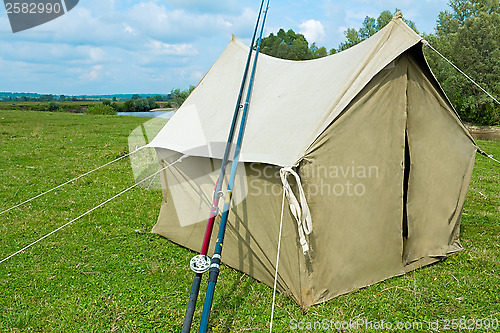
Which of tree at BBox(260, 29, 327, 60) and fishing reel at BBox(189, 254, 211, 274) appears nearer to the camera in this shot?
fishing reel at BBox(189, 254, 211, 274)

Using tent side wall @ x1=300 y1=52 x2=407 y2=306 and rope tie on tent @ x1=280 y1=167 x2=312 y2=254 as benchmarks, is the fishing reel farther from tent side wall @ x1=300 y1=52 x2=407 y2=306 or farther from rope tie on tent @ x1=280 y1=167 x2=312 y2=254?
tent side wall @ x1=300 y1=52 x2=407 y2=306

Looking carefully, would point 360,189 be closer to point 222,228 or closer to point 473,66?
point 222,228

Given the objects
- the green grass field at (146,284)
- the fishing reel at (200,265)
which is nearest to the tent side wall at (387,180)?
the green grass field at (146,284)

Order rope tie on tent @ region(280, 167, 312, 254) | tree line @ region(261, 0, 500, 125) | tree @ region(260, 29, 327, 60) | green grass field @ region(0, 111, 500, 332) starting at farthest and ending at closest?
tree @ region(260, 29, 327, 60) → tree line @ region(261, 0, 500, 125) → green grass field @ region(0, 111, 500, 332) → rope tie on tent @ region(280, 167, 312, 254)

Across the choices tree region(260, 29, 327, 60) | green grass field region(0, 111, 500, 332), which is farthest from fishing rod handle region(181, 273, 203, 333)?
tree region(260, 29, 327, 60)

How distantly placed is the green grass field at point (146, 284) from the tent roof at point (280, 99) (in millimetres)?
1270

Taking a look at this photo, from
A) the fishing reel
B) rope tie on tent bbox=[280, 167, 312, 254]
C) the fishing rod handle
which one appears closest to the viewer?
the fishing rod handle

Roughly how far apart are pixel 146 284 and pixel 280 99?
2.30 metres

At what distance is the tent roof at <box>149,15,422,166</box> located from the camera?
12.4 feet

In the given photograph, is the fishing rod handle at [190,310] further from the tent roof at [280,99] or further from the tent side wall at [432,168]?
the tent side wall at [432,168]

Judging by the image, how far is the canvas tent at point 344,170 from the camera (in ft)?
12.1

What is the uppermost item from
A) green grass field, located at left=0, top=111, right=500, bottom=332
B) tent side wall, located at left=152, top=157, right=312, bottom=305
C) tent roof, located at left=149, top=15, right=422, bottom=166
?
tent roof, located at left=149, top=15, right=422, bottom=166

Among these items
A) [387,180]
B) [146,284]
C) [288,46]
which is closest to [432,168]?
[387,180]

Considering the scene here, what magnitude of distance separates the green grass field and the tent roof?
1.27 meters
